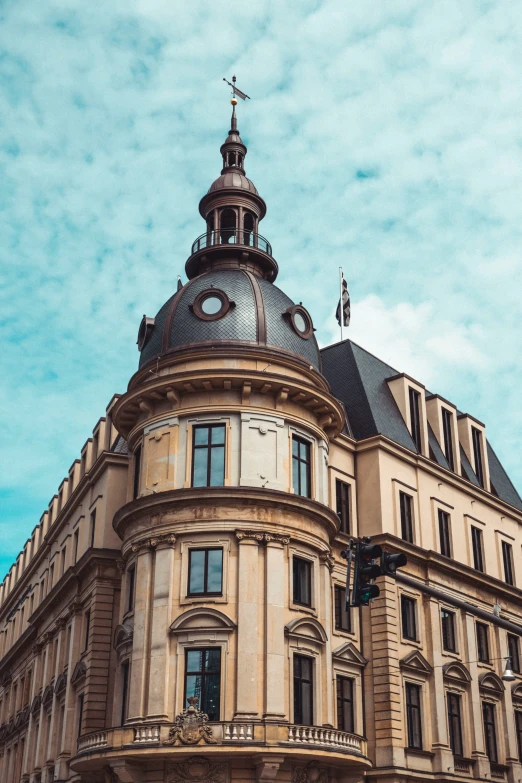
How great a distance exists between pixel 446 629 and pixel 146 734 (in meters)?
19.5

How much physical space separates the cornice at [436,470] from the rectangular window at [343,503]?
95.4 inches

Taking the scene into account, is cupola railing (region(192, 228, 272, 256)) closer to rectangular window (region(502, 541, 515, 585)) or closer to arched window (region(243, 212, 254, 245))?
arched window (region(243, 212, 254, 245))

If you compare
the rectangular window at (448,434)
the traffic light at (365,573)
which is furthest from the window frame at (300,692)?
the rectangular window at (448,434)

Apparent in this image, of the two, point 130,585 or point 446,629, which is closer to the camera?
point 130,585

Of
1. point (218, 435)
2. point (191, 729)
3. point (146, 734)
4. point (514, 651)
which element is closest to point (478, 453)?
point (514, 651)

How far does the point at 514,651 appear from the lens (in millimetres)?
54094

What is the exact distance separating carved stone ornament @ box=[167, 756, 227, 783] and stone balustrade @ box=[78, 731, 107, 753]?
3.20m

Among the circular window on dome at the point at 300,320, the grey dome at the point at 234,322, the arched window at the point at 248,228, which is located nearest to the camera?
the grey dome at the point at 234,322

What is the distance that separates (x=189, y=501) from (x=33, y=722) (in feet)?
77.9

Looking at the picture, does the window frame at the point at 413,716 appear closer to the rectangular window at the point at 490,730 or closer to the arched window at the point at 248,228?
the rectangular window at the point at 490,730

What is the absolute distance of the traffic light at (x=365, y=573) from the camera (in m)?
20.9

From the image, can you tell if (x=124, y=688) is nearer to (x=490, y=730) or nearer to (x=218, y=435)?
(x=218, y=435)

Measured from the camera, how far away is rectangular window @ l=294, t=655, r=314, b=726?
38062mm

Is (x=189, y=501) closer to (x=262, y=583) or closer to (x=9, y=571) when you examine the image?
(x=262, y=583)
